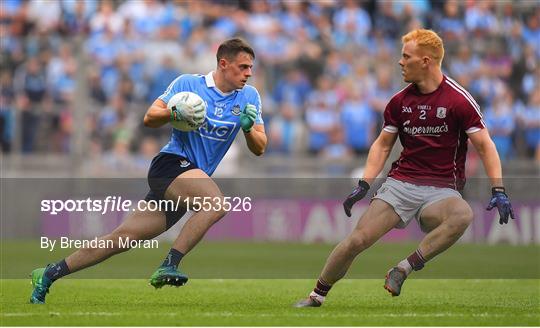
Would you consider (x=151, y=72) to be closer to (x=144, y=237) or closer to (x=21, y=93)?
(x=21, y=93)

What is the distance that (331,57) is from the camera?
69.9 feet

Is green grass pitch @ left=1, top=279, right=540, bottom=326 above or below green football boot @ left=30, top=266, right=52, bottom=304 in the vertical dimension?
below

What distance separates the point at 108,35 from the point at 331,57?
4017mm

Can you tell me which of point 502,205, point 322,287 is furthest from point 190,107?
point 502,205

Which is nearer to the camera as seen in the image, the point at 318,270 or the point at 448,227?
the point at 448,227

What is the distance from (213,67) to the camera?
21.0m

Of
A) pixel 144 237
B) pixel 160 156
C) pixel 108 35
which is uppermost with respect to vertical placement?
pixel 108 35

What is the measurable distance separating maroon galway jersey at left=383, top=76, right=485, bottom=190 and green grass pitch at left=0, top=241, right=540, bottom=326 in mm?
1122

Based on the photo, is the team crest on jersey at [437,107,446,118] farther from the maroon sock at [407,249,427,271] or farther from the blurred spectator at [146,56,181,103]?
the blurred spectator at [146,56,181,103]

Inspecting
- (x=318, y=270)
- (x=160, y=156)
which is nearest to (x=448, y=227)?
(x=160, y=156)

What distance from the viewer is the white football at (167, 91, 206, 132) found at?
9469 mm

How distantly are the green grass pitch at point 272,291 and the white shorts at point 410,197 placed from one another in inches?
31.6

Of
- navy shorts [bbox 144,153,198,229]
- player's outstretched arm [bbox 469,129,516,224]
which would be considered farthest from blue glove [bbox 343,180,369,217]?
navy shorts [bbox 144,153,198,229]

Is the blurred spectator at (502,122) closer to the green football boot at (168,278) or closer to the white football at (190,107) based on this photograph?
the white football at (190,107)
